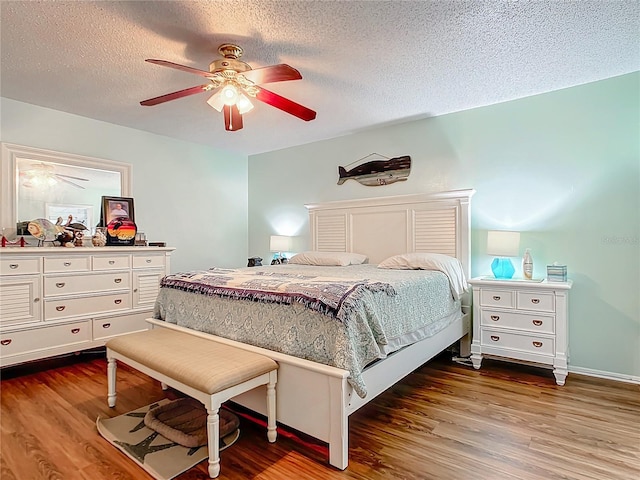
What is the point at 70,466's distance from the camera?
5.84 feet

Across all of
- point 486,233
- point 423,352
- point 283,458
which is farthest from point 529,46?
point 283,458

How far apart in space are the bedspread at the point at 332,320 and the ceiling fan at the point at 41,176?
181 centimetres

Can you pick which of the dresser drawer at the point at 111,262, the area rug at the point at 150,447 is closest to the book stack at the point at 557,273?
the area rug at the point at 150,447

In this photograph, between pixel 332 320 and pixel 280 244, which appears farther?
pixel 280 244

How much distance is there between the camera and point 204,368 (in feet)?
5.83

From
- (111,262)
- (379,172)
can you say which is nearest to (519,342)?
(379,172)

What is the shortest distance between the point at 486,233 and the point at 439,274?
0.87 metres

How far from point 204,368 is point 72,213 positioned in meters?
2.83

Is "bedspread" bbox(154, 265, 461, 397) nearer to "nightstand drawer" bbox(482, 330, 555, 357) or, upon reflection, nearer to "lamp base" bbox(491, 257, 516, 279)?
"nightstand drawer" bbox(482, 330, 555, 357)

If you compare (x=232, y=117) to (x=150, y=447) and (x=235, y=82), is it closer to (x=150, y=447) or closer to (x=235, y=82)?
(x=235, y=82)

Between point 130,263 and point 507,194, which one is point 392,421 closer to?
point 507,194

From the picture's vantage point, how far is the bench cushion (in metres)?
1.72

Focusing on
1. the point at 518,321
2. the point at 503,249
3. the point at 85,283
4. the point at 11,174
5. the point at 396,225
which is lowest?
the point at 518,321

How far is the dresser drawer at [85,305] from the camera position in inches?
124
